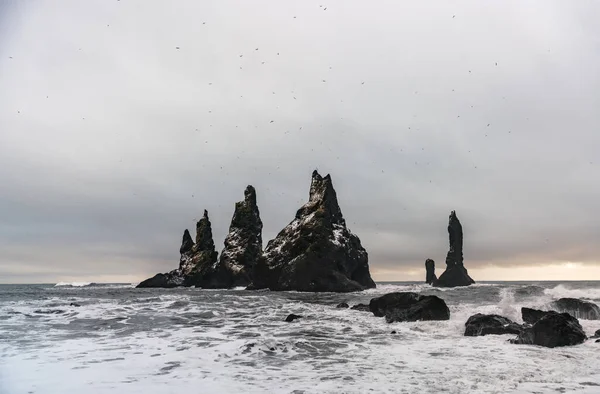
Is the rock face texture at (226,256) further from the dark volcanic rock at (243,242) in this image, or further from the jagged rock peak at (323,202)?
the jagged rock peak at (323,202)

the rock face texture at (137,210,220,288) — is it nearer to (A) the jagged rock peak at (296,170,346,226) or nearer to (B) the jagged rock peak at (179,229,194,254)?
(B) the jagged rock peak at (179,229,194,254)

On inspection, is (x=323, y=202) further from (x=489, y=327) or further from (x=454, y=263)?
(x=489, y=327)

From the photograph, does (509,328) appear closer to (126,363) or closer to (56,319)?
(126,363)

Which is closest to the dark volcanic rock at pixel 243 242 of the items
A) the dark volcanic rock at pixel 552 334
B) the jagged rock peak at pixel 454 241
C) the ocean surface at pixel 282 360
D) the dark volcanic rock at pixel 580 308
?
the jagged rock peak at pixel 454 241

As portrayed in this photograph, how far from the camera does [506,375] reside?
10.3 meters

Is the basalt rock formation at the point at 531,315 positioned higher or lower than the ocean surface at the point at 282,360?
higher

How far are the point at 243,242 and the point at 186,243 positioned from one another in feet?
93.5

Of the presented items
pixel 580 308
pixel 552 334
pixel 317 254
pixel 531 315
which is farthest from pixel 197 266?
pixel 552 334

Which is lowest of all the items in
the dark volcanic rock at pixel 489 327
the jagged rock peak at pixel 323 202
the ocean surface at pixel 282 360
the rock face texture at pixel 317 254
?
the ocean surface at pixel 282 360

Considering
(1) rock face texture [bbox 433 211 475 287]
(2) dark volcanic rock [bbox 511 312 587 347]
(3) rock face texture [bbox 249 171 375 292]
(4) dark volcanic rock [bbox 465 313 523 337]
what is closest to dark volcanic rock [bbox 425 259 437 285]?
(1) rock face texture [bbox 433 211 475 287]

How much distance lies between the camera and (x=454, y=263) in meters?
101

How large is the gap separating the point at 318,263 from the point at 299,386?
190ft

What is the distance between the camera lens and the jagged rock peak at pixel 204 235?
105125 millimetres

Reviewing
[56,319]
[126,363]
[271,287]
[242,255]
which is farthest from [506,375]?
[242,255]
